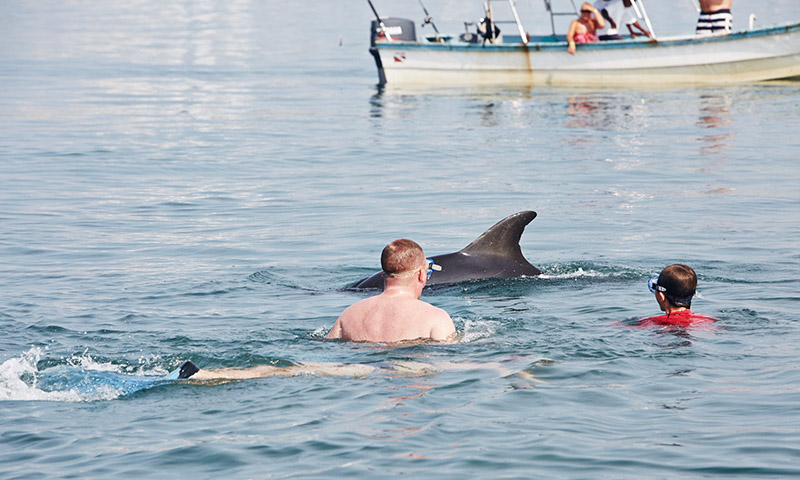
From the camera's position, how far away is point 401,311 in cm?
789

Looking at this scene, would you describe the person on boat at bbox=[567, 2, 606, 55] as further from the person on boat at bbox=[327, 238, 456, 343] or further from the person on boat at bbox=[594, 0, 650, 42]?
the person on boat at bbox=[327, 238, 456, 343]

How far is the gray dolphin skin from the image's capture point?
10836mm

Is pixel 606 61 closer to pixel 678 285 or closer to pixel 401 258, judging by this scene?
pixel 678 285

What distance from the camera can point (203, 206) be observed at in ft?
54.7

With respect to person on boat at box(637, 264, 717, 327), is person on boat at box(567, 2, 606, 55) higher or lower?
higher

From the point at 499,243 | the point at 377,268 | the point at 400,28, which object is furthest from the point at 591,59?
the point at 499,243

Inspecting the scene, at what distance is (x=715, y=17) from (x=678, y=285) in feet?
71.0

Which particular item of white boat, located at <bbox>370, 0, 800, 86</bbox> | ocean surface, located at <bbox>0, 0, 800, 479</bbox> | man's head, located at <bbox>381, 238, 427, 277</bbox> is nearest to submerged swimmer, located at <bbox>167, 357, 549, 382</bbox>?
ocean surface, located at <bbox>0, 0, 800, 479</bbox>

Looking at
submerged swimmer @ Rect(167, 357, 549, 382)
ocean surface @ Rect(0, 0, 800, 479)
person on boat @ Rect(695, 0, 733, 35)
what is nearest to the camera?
ocean surface @ Rect(0, 0, 800, 479)

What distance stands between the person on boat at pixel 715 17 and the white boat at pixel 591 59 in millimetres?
372

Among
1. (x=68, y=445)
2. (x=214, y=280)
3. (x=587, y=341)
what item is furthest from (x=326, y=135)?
(x=68, y=445)

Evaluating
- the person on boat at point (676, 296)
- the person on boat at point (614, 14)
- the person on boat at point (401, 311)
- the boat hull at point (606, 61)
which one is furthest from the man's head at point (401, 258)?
the person on boat at point (614, 14)

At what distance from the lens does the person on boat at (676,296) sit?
8.87 m

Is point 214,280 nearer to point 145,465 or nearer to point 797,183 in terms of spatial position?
point 145,465
